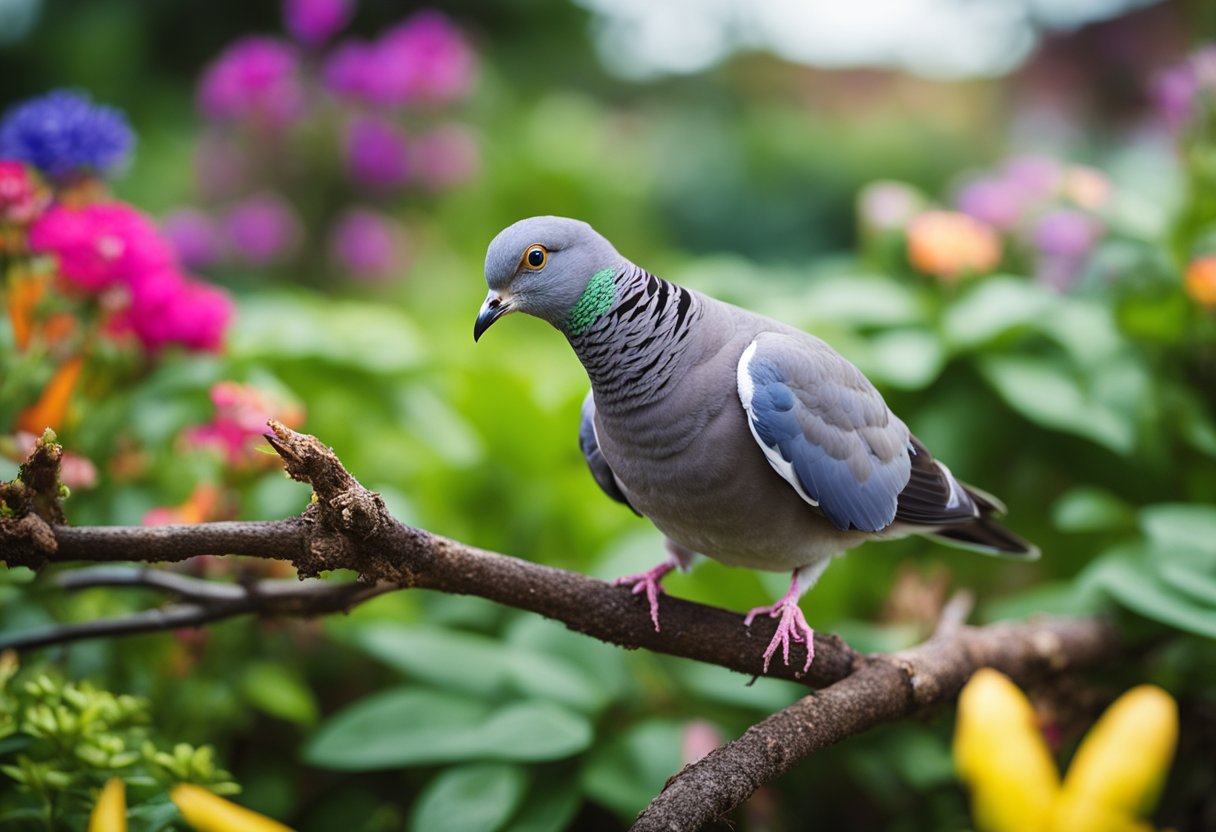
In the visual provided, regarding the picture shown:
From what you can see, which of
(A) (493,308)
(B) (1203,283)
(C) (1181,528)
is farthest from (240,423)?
(B) (1203,283)

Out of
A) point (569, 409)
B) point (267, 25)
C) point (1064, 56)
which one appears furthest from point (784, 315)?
point (1064, 56)

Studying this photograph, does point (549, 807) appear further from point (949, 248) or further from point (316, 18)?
point (316, 18)

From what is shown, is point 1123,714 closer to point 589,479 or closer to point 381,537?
point 381,537

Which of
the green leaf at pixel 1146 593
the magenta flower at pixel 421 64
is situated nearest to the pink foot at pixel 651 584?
the green leaf at pixel 1146 593

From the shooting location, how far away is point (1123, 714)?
1.13m

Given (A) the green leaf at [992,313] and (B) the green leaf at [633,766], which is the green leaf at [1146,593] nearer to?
(A) the green leaf at [992,313]

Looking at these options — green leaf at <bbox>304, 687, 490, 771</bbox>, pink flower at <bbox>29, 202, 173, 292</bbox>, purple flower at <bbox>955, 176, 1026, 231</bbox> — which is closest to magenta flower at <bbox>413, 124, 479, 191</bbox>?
purple flower at <bbox>955, 176, 1026, 231</bbox>

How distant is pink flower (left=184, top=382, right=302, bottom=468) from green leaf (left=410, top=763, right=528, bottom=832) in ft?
2.71

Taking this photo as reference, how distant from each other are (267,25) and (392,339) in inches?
203

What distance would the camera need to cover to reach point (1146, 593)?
6.42ft

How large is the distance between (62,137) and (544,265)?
1.34 meters

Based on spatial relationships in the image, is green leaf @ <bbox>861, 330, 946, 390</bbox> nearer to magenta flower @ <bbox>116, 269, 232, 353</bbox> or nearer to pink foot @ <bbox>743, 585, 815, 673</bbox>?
pink foot @ <bbox>743, 585, 815, 673</bbox>

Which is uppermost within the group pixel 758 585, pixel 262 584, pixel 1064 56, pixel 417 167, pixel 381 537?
pixel 1064 56

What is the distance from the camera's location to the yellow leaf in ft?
3.57
